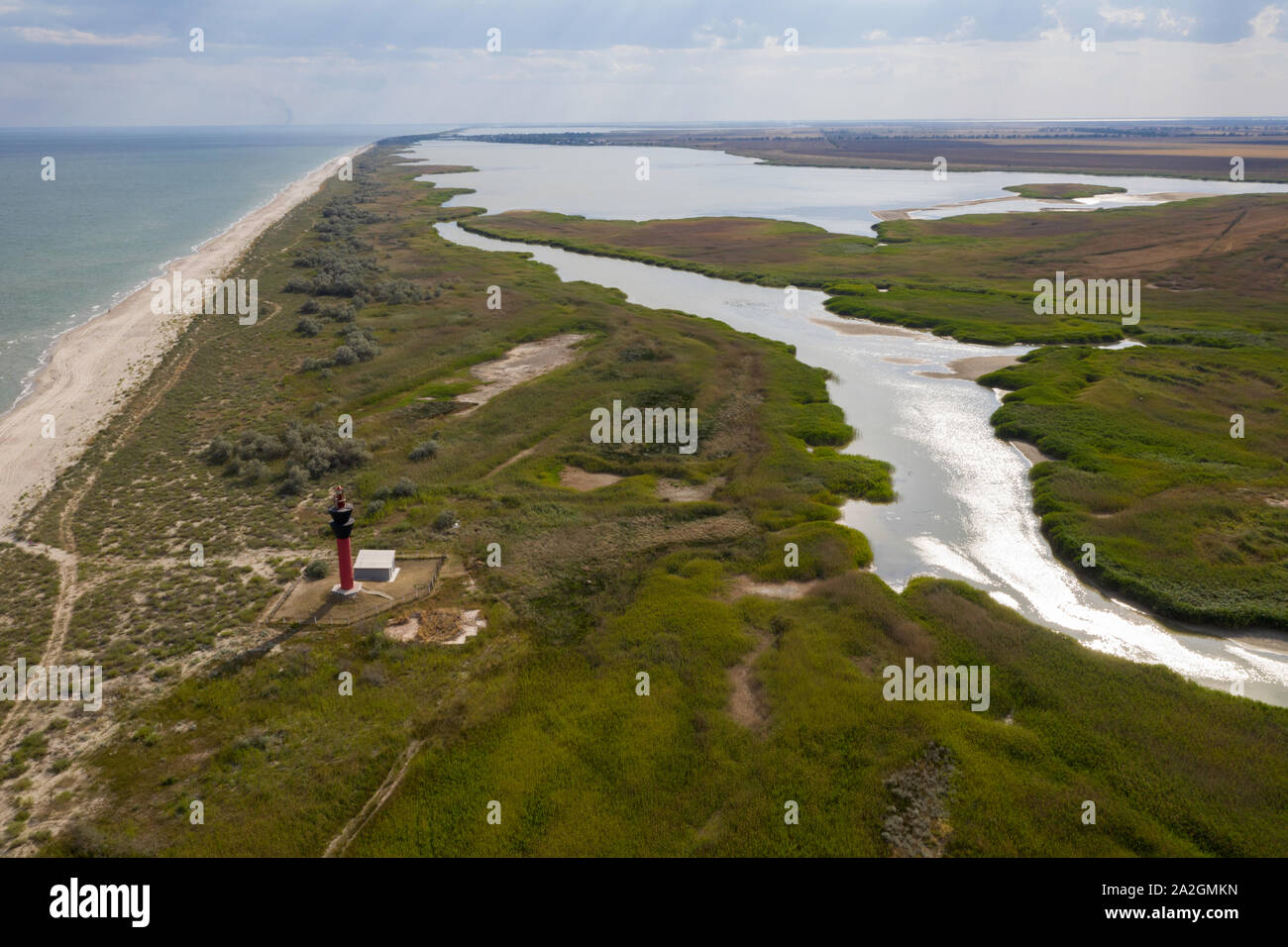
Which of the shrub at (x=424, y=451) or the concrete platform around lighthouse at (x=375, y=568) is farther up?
the shrub at (x=424, y=451)

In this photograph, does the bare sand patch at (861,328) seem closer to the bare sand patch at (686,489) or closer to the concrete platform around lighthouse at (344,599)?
the bare sand patch at (686,489)

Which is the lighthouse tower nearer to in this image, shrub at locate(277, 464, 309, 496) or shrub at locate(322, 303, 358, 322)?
shrub at locate(277, 464, 309, 496)

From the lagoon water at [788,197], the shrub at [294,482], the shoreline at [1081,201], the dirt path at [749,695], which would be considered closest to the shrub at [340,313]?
the shrub at [294,482]

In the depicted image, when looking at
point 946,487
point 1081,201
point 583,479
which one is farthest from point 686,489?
point 1081,201

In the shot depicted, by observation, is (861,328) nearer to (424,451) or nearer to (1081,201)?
(424,451)

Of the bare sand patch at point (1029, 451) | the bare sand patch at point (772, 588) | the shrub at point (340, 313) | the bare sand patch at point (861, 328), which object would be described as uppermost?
the shrub at point (340, 313)
